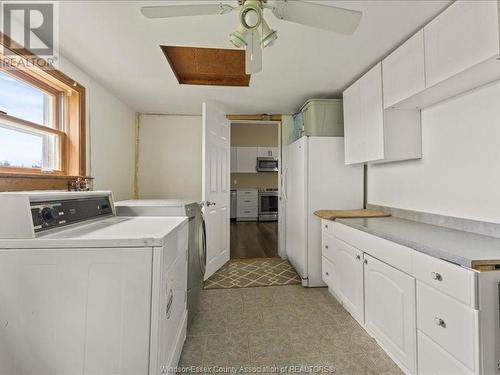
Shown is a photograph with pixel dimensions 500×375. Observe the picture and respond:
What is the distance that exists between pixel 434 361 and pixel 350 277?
2.62ft

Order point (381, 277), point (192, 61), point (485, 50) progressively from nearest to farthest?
point (485, 50) → point (381, 277) → point (192, 61)

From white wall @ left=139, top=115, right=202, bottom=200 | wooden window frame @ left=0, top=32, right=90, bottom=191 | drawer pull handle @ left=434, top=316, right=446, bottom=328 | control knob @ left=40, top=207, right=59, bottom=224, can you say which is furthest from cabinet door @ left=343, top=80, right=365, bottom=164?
wooden window frame @ left=0, top=32, right=90, bottom=191

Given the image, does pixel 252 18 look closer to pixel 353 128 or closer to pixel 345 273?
pixel 353 128

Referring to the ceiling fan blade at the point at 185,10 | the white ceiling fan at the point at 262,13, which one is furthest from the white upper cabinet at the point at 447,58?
the ceiling fan blade at the point at 185,10

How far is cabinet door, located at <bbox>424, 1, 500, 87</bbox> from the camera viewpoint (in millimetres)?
1139

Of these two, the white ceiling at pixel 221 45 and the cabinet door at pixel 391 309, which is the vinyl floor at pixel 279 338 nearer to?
the cabinet door at pixel 391 309

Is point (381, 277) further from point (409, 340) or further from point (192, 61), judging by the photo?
point (192, 61)

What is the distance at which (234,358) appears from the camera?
159 centimetres

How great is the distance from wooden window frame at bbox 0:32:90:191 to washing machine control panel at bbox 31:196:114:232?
51cm

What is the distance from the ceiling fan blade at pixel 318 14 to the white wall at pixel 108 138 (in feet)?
6.03

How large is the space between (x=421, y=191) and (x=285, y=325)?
155 centimetres

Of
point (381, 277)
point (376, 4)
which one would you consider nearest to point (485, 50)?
point (376, 4)

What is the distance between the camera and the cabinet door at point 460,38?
1.14 m

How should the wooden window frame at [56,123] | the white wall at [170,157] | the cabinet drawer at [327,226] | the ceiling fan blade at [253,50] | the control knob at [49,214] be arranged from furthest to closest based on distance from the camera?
the white wall at [170,157] → the cabinet drawer at [327,226] → the wooden window frame at [56,123] → the ceiling fan blade at [253,50] → the control knob at [49,214]
